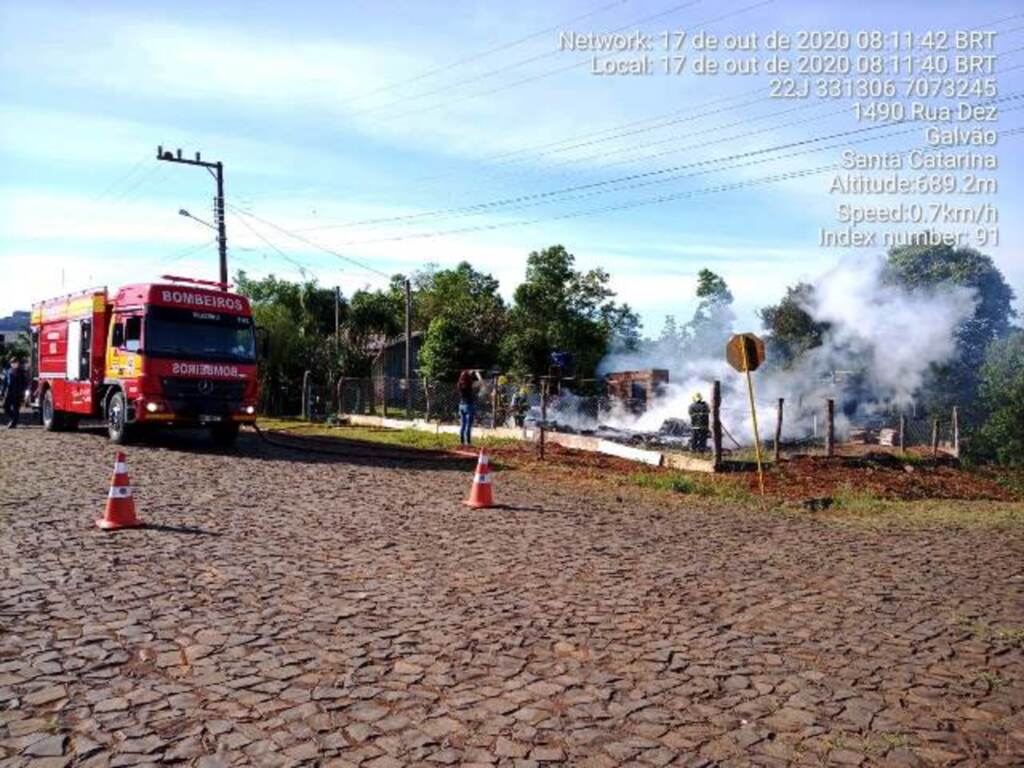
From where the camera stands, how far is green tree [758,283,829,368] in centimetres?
3666

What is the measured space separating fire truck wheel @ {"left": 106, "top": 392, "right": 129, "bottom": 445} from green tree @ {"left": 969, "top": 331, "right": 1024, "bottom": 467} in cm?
2249

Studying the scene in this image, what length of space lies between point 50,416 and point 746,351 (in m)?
16.8

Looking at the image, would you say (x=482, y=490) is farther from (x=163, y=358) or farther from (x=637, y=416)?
(x=637, y=416)

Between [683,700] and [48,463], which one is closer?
[683,700]

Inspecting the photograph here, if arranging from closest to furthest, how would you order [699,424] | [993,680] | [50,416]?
[993,680] → [699,424] → [50,416]

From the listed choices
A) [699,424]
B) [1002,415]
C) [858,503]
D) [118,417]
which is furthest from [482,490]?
[1002,415]

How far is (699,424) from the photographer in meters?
18.9

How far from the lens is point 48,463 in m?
13.5

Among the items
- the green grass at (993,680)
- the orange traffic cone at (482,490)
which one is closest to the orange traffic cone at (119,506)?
the orange traffic cone at (482,490)

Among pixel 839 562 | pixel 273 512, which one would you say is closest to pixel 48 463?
pixel 273 512

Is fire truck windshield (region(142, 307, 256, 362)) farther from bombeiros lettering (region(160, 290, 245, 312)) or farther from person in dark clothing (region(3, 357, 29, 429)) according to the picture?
person in dark clothing (region(3, 357, 29, 429))

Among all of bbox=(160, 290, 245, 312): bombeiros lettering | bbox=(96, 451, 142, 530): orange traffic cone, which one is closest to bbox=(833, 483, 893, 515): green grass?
bbox=(96, 451, 142, 530): orange traffic cone

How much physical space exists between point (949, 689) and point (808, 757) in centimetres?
143

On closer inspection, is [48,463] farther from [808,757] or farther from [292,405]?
[292,405]
